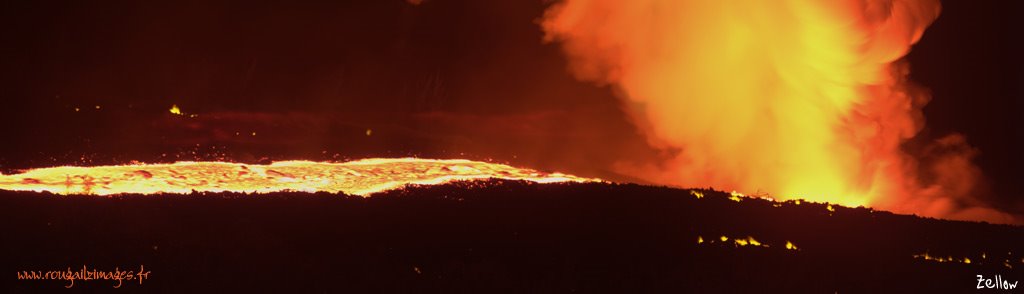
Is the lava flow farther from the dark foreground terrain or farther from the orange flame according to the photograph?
the orange flame

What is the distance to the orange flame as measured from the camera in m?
14.1

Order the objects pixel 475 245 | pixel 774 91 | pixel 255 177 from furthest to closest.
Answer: pixel 774 91 → pixel 255 177 → pixel 475 245

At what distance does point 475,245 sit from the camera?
605 centimetres

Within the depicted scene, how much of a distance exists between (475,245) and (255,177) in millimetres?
3811

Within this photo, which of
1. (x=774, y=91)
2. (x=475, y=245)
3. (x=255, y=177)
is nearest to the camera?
(x=475, y=245)

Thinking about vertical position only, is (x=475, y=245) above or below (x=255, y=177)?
below

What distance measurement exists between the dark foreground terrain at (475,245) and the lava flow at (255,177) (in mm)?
782

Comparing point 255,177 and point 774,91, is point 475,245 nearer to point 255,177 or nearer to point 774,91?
point 255,177

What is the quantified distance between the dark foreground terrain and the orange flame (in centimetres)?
613

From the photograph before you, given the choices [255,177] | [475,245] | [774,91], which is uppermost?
[774,91]

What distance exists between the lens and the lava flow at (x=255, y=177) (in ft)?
25.5

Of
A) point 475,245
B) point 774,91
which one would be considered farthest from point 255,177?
point 774,91

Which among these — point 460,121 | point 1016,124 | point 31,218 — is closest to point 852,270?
point 31,218

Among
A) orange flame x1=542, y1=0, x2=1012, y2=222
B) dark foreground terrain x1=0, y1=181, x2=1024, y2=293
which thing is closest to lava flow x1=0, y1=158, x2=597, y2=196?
dark foreground terrain x1=0, y1=181, x2=1024, y2=293
